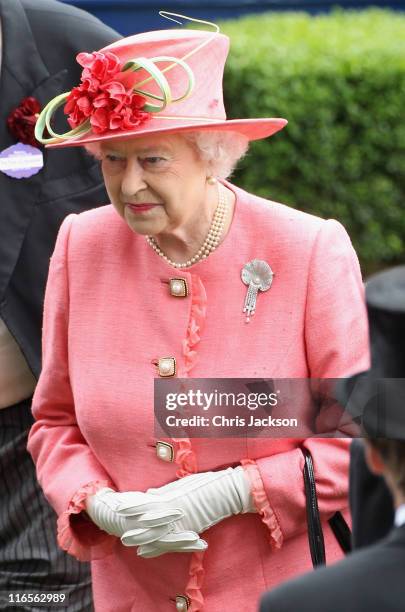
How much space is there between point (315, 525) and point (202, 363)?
453mm

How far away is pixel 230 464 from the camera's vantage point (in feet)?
10.2

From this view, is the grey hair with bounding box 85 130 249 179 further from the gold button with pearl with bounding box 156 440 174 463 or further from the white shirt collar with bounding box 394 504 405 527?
the white shirt collar with bounding box 394 504 405 527

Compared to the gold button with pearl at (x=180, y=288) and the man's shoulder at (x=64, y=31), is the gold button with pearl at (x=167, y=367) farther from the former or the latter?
the man's shoulder at (x=64, y=31)

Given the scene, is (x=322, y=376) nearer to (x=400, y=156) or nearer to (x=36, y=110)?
(x=36, y=110)

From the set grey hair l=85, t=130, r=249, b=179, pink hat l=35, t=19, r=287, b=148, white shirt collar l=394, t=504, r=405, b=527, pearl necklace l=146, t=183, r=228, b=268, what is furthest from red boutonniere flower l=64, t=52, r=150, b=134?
white shirt collar l=394, t=504, r=405, b=527

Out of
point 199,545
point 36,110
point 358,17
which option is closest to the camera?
point 199,545

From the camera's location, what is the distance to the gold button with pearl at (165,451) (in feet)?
10.2

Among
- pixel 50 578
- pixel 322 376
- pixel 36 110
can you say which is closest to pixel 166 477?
pixel 322 376

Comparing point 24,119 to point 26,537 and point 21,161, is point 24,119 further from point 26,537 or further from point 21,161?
point 26,537

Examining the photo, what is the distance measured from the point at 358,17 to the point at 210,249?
7510mm

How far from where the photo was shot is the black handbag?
296cm

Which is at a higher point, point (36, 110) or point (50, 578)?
point (36, 110)

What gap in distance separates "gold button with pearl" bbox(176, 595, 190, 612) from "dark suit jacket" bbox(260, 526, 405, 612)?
1.22m

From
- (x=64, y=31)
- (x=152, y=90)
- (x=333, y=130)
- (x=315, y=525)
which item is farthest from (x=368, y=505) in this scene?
(x=333, y=130)
